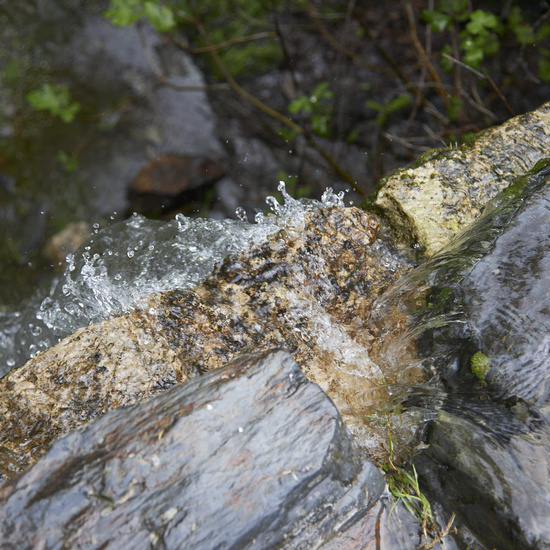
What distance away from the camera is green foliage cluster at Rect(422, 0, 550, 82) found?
3.24 meters

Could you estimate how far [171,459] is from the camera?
123 centimetres

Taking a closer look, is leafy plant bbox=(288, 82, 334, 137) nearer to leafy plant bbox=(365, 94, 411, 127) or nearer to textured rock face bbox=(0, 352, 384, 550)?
leafy plant bbox=(365, 94, 411, 127)

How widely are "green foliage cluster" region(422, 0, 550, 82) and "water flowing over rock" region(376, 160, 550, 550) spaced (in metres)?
1.78

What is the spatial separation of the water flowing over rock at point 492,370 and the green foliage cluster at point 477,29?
5.84 ft

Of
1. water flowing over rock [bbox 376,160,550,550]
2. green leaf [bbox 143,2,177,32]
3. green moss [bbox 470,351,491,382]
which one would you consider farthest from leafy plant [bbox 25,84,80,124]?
green moss [bbox 470,351,491,382]

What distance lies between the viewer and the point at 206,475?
122 cm

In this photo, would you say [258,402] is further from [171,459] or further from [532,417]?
[532,417]

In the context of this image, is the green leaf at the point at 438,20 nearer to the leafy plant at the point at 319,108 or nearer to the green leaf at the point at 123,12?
the leafy plant at the point at 319,108

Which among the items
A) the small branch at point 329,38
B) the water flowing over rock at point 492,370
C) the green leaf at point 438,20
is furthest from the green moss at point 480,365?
the small branch at point 329,38


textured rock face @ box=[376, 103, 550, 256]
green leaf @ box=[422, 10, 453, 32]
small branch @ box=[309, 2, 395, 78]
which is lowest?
textured rock face @ box=[376, 103, 550, 256]

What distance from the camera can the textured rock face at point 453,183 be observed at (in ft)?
7.22

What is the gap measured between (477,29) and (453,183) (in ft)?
5.19

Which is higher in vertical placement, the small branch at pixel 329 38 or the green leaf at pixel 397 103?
the small branch at pixel 329 38

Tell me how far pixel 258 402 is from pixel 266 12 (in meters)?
4.57
